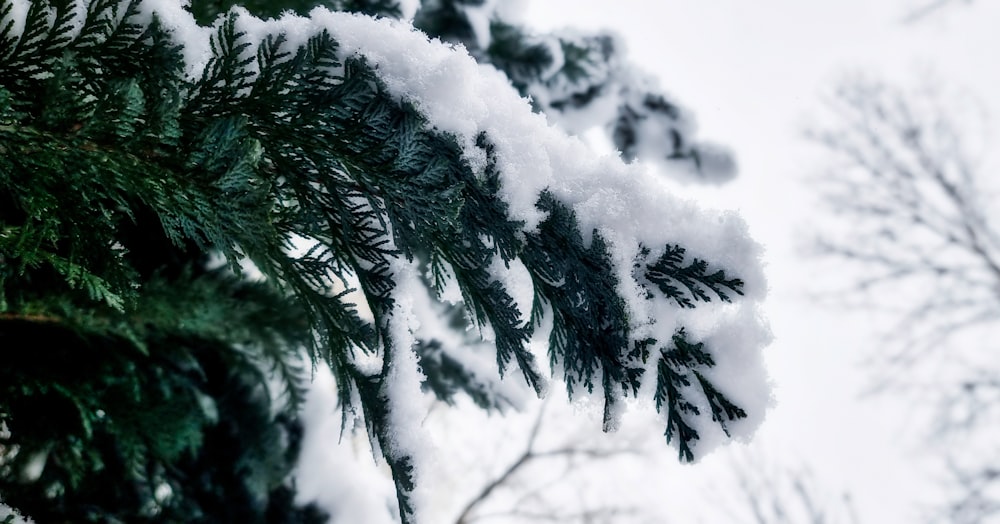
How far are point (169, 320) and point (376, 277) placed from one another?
166 centimetres

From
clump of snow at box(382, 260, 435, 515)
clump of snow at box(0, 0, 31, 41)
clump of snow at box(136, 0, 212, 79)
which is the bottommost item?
clump of snow at box(382, 260, 435, 515)

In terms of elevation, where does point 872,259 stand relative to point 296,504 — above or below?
above

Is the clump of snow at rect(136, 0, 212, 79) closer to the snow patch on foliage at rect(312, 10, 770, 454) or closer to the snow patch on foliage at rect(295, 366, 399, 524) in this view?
the snow patch on foliage at rect(312, 10, 770, 454)

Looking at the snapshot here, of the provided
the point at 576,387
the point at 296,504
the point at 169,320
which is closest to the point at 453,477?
the point at 296,504

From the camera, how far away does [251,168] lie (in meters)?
1.13

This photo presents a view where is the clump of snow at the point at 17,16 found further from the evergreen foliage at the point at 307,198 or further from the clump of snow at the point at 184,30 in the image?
the clump of snow at the point at 184,30

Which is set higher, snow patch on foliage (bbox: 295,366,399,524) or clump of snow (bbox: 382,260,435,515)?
snow patch on foliage (bbox: 295,366,399,524)

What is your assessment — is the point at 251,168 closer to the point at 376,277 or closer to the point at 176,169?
the point at 176,169

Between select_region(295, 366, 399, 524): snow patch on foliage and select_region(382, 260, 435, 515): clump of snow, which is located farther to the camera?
select_region(295, 366, 399, 524): snow patch on foliage

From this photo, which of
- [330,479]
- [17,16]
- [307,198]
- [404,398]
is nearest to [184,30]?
[17,16]

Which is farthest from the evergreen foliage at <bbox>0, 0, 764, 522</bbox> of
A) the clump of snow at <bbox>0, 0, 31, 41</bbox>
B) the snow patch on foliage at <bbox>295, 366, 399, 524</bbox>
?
the snow patch on foliage at <bbox>295, 366, 399, 524</bbox>

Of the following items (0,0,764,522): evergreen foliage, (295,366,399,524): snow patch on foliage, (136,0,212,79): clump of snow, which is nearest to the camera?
(0,0,764,522): evergreen foliage

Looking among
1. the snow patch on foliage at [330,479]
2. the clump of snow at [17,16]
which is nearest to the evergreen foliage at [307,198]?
the clump of snow at [17,16]

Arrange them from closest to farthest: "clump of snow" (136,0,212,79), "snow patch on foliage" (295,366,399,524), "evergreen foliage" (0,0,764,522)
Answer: "evergreen foliage" (0,0,764,522)
"clump of snow" (136,0,212,79)
"snow patch on foliage" (295,366,399,524)
